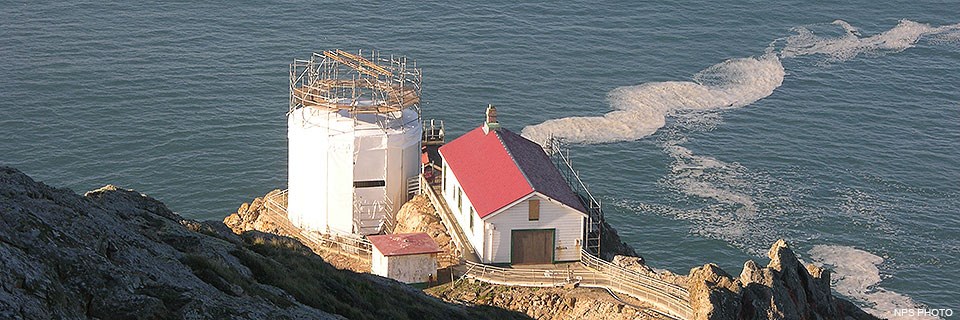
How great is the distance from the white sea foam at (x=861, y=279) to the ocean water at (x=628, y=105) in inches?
5.8

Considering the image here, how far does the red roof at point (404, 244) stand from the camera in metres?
45.4

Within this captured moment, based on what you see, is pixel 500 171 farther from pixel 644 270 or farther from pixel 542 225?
pixel 644 270

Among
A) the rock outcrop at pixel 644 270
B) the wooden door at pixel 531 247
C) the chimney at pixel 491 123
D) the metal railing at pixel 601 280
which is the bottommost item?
the metal railing at pixel 601 280

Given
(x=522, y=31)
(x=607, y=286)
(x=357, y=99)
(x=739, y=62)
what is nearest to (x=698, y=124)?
(x=739, y=62)

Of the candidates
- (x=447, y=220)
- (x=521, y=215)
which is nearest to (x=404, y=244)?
(x=521, y=215)

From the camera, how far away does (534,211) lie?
151ft

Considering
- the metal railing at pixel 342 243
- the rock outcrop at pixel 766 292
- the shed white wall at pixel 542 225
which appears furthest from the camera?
the metal railing at pixel 342 243

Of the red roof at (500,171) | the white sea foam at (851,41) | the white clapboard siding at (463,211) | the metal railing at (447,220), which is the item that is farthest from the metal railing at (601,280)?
the white sea foam at (851,41)

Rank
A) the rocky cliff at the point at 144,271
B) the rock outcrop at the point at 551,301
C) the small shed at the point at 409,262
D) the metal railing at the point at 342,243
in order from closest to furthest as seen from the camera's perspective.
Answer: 1. the rocky cliff at the point at 144,271
2. the rock outcrop at the point at 551,301
3. the small shed at the point at 409,262
4. the metal railing at the point at 342,243

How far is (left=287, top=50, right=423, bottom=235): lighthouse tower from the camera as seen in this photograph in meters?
52.2

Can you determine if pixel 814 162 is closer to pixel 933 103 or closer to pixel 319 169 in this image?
pixel 933 103

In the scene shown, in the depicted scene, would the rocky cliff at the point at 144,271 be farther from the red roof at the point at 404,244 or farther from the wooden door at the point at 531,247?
the wooden door at the point at 531,247

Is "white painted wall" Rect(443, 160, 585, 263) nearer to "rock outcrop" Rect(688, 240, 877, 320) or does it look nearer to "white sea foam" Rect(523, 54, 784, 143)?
"rock outcrop" Rect(688, 240, 877, 320)

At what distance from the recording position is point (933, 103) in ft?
319
